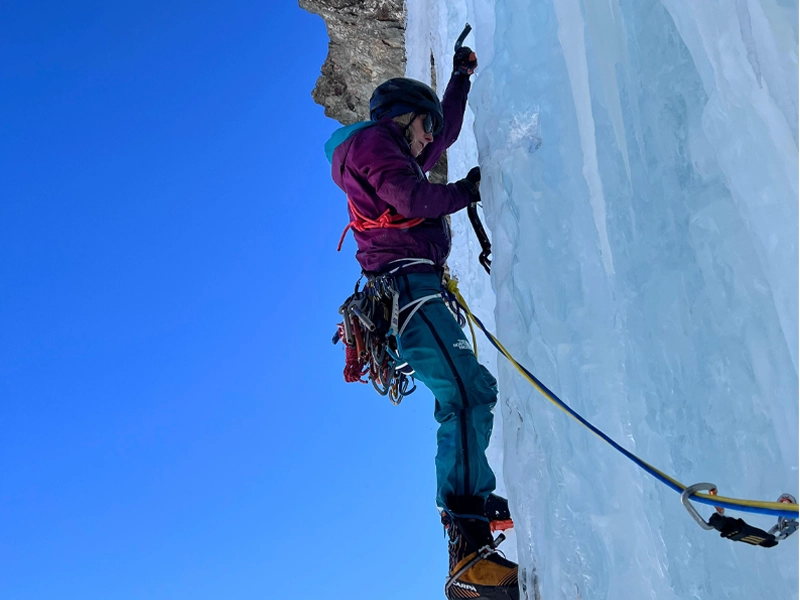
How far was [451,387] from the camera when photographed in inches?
85.7

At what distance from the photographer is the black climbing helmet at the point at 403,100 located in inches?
102

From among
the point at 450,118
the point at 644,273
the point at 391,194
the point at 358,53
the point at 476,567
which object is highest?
the point at 358,53

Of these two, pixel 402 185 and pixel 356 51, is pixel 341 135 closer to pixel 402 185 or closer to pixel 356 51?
pixel 402 185

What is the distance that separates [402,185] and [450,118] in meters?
0.76

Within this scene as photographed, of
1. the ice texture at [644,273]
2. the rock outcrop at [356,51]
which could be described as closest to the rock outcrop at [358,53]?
the rock outcrop at [356,51]

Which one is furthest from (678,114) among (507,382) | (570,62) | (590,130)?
(507,382)

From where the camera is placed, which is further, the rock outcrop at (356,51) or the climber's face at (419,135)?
the rock outcrop at (356,51)

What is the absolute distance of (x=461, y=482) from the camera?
6.75ft

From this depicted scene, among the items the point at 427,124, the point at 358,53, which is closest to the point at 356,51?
the point at 358,53

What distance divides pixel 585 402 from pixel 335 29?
464 cm

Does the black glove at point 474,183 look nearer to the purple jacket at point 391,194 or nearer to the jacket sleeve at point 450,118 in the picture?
the purple jacket at point 391,194

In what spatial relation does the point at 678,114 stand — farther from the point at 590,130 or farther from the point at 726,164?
the point at 590,130

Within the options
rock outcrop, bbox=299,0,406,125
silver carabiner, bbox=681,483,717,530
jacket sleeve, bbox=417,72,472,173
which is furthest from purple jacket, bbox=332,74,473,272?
rock outcrop, bbox=299,0,406,125

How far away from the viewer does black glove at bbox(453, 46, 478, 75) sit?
2872mm
